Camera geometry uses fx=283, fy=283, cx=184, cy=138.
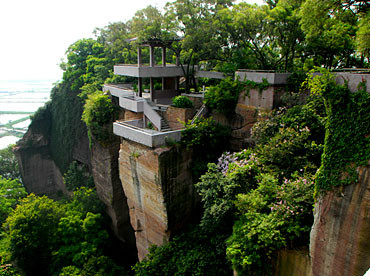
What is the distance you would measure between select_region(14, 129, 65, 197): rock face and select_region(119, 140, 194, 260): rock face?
2170 cm

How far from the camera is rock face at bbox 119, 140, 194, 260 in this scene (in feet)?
50.8

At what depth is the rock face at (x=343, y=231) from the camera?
25.4 ft

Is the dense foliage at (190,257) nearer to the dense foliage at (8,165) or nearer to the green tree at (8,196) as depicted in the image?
the green tree at (8,196)

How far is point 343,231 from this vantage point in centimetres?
823

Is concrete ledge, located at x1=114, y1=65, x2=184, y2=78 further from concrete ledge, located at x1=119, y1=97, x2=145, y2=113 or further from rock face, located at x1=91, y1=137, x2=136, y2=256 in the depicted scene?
rock face, located at x1=91, y1=137, x2=136, y2=256

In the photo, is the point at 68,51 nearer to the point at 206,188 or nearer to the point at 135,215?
the point at 135,215

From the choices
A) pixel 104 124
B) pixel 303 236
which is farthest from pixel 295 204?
pixel 104 124

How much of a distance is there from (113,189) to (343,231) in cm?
1877

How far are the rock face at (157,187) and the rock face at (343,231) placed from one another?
27.6 ft

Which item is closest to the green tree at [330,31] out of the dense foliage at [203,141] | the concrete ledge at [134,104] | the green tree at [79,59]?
the dense foliage at [203,141]

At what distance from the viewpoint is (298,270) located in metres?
9.34

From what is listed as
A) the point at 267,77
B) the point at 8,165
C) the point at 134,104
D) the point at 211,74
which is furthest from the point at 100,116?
the point at 8,165

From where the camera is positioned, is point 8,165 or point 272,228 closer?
point 272,228

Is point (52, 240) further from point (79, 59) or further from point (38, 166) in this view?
point (79, 59)
